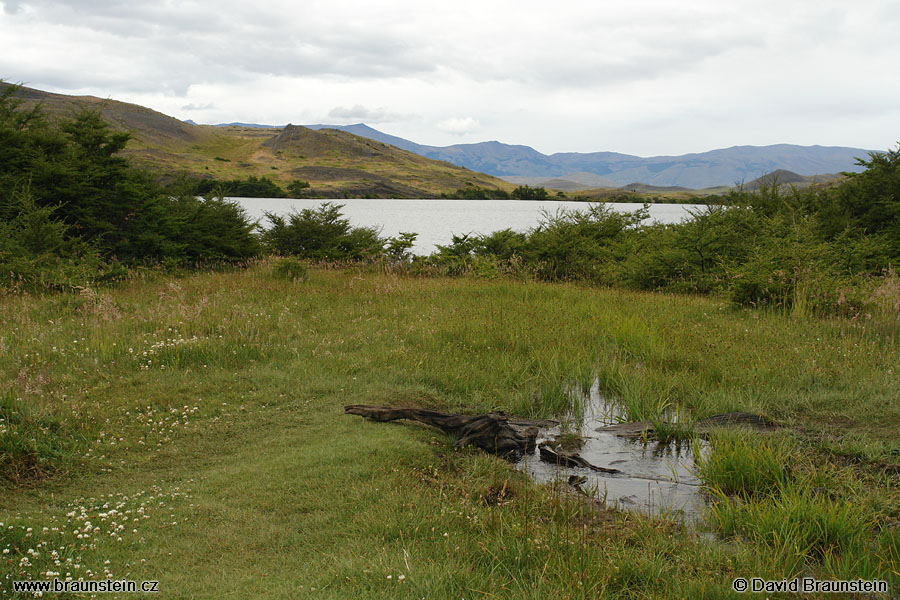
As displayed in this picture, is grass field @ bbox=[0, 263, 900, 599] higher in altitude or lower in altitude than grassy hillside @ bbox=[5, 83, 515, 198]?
lower

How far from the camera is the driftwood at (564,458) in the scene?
609 centimetres

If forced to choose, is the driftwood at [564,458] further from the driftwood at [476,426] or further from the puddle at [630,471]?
the driftwood at [476,426]

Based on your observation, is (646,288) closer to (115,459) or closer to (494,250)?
(494,250)

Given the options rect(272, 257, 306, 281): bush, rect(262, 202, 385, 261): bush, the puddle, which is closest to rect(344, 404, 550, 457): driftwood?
the puddle

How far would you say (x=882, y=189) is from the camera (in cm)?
1848

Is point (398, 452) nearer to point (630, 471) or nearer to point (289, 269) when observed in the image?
point (630, 471)

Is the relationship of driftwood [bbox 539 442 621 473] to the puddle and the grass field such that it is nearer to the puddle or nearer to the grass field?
the puddle

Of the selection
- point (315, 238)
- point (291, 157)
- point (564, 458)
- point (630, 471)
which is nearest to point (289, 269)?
point (315, 238)

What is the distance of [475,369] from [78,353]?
609cm

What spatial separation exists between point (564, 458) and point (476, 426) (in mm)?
1062

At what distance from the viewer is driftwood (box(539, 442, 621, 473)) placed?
6.09 meters

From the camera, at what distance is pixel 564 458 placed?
630 centimetres

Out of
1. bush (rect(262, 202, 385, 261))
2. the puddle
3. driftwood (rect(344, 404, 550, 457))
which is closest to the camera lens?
the puddle

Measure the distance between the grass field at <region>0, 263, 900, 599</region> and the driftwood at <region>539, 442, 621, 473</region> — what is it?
707 mm
